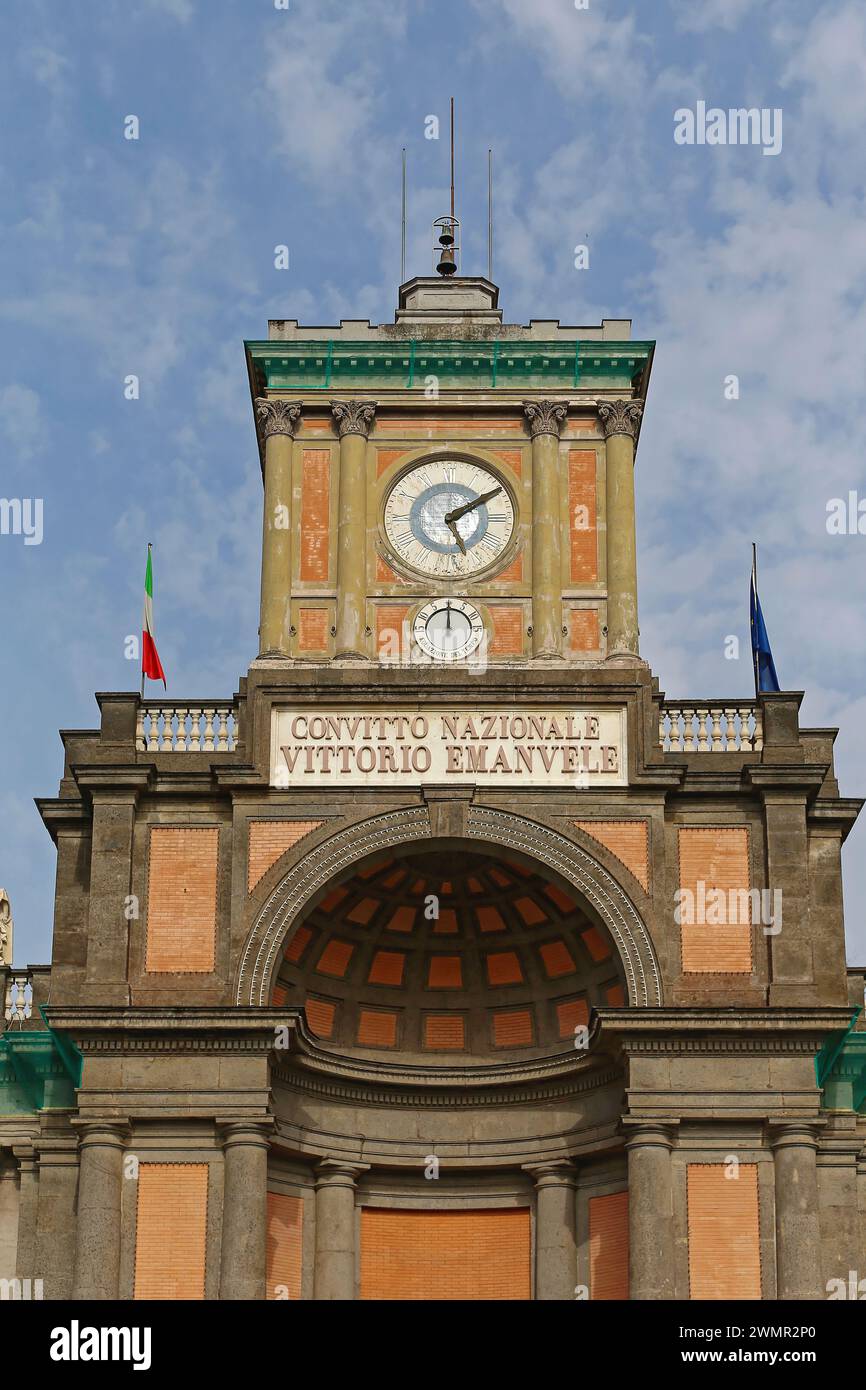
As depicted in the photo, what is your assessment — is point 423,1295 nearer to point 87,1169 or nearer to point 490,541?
point 87,1169

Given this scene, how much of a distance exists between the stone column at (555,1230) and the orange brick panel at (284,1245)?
119 inches

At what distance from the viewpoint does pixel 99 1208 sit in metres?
28.8

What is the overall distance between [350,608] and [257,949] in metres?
4.83

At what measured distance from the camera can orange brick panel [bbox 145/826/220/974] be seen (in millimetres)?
30266

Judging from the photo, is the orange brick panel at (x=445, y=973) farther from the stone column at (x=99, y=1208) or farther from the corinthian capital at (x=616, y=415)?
the corinthian capital at (x=616, y=415)

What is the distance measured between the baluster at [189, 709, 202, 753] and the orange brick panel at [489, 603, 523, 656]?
12.8 ft

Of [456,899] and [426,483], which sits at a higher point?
[426,483]

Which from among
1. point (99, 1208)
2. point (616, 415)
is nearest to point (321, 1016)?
point (99, 1208)

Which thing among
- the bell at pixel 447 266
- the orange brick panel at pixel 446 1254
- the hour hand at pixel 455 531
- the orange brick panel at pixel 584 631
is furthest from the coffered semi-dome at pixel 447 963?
the bell at pixel 447 266

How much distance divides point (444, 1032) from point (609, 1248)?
3817 mm

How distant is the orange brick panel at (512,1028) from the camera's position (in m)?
32.7
